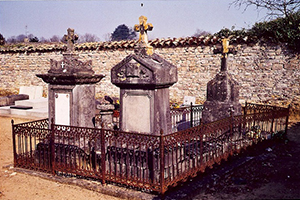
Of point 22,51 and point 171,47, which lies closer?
point 171,47

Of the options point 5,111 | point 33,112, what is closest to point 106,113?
point 33,112

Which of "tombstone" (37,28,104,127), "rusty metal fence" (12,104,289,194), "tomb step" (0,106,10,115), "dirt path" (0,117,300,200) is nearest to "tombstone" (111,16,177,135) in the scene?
"rusty metal fence" (12,104,289,194)

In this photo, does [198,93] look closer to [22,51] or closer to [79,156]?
[79,156]

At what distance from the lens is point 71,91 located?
6.48m

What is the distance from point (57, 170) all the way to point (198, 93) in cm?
921

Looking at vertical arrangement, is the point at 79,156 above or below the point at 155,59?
below

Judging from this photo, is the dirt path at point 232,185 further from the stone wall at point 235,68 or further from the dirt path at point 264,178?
the stone wall at point 235,68

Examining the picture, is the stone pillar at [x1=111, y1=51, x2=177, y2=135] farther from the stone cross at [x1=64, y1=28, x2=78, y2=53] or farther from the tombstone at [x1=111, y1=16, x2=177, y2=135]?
the stone cross at [x1=64, y1=28, x2=78, y2=53]

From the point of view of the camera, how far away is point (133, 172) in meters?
5.28

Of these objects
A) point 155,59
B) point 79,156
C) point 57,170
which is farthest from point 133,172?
point 155,59

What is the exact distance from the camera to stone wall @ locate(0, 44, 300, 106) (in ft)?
37.6

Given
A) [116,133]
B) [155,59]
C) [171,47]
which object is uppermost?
[171,47]

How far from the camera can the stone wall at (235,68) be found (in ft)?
37.6

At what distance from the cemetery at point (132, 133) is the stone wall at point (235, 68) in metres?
4.63
